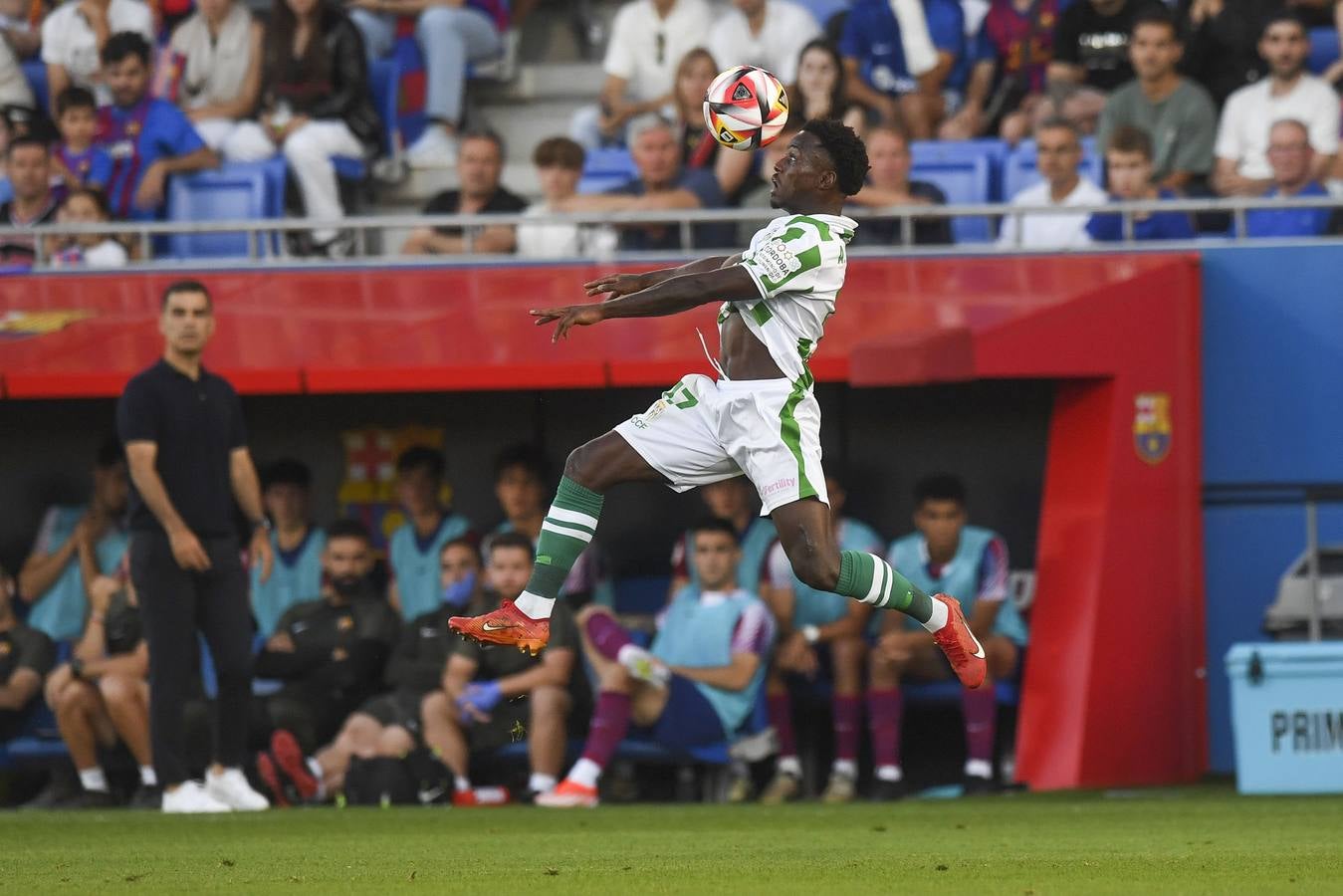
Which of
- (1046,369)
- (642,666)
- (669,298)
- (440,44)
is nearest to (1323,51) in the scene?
(1046,369)

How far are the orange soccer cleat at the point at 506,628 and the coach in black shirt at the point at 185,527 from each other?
7.44ft

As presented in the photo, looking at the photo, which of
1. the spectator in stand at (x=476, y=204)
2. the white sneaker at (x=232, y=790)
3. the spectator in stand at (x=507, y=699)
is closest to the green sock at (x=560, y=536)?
the white sneaker at (x=232, y=790)

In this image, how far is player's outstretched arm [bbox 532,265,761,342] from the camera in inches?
252

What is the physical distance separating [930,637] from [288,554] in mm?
3308

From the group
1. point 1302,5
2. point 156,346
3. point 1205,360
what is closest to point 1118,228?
point 1205,360

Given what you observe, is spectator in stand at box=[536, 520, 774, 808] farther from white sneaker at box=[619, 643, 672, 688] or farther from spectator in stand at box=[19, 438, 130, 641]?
spectator in stand at box=[19, 438, 130, 641]

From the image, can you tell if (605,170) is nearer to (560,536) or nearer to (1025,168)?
(1025,168)

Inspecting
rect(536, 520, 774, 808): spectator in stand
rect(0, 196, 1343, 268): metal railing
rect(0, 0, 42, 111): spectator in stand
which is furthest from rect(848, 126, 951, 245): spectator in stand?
rect(0, 0, 42, 111): spectator in stand

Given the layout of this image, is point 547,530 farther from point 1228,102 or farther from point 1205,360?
point 1228,102

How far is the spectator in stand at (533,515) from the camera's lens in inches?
423

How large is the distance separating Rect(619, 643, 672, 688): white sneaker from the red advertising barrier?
124 cm

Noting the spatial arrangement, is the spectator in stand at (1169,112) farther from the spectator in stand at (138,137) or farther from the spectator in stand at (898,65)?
the spectator in stand at (138,137)

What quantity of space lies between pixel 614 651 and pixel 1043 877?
438 cm

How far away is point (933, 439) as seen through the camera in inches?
441
